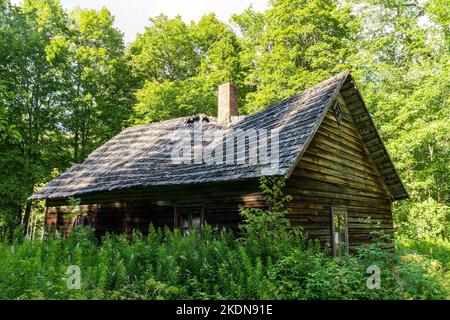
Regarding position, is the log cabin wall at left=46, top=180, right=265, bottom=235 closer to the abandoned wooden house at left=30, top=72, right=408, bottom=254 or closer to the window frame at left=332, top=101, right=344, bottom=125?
the abandoned wooden house at left=30, top=72, right=408, bottom=254

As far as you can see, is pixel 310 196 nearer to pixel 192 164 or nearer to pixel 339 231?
pixel 339 231

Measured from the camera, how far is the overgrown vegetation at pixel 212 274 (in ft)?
18.1

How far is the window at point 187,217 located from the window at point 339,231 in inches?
162

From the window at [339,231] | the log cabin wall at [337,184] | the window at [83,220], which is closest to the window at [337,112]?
the log cabin wall at [337,184]

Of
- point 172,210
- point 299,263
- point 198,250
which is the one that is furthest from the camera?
point 172,210

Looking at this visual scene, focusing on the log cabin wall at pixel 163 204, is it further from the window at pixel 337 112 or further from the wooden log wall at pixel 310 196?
the window at pixel 337 112

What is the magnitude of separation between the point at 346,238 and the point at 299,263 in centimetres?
615

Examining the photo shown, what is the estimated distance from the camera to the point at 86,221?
50.1 feet

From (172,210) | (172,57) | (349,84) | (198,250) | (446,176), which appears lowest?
(198,250)

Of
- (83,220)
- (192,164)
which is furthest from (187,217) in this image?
(83,220)

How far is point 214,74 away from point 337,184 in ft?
60.8

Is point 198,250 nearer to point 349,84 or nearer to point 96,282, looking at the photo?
point 96,282

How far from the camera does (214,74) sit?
2856cm

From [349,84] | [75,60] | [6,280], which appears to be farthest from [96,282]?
[75,60]
